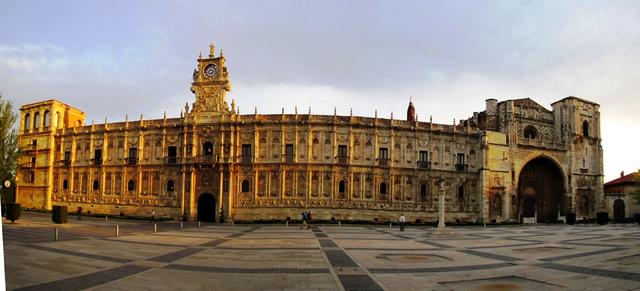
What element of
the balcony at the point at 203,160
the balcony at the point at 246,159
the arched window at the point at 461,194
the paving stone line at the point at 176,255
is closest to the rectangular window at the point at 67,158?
the balcony at the point at 203,160

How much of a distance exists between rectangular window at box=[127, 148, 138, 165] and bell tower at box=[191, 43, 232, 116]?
32.5 feet

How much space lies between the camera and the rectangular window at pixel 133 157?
5112 centimetres

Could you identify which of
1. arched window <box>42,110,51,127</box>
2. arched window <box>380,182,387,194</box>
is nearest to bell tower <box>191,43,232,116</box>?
arched window <box>380,182,387,194</box>

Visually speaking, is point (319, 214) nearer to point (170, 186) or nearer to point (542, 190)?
point (170, 186)

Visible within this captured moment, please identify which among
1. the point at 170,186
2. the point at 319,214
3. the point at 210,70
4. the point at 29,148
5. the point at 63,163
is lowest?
the point at 319,214

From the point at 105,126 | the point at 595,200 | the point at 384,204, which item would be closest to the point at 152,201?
the point at 105,126

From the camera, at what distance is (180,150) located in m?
49.3

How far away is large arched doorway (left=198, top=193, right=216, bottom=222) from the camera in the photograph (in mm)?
47750

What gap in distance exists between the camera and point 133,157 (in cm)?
5150

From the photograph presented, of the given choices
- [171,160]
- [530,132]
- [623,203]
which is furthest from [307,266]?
[623,203]

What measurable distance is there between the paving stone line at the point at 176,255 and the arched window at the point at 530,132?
5145 cm

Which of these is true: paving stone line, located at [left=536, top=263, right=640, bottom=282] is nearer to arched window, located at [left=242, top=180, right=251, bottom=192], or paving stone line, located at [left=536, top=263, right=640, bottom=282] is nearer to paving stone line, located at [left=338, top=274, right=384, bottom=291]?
paving stone line, located at [left=338, top=274, right=384, bottom=291]

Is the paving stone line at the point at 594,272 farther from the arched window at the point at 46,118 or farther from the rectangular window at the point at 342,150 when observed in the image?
the arched window at the point at 46,118

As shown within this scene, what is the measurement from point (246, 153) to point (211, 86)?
31.4 feet
